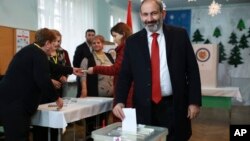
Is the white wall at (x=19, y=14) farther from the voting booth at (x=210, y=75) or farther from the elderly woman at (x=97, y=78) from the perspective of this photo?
the voting booth at (x=210, y=75)

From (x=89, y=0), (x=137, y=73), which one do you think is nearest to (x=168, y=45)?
(x=137, y=73)

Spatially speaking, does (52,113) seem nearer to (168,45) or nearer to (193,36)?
(168,45)

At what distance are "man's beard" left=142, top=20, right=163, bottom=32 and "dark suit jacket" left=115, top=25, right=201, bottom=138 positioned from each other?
0.06 m

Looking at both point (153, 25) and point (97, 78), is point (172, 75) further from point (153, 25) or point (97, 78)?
point (97, 78)

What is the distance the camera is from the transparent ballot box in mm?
1023

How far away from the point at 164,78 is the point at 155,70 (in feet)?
0.22

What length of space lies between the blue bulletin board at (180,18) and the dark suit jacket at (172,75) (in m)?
6.17

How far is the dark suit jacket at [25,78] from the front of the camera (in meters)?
2.15

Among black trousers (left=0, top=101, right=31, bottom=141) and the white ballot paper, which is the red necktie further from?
black trousers (left=0, top=101, right=31, bottom=141)

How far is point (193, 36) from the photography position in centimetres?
764

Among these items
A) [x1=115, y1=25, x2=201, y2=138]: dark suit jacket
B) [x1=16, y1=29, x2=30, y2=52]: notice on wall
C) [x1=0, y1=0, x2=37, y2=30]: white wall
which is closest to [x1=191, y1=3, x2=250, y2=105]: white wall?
[x1=0, y1=0, x2=37, y2=30]: white wall

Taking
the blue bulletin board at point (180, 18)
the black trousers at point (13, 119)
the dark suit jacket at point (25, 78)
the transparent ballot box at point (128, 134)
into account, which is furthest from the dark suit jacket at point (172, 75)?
the blue bulletin board at point (180, 18)

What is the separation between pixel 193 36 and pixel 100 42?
4.93 m

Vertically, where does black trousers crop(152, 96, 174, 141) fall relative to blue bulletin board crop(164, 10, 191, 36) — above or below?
below
